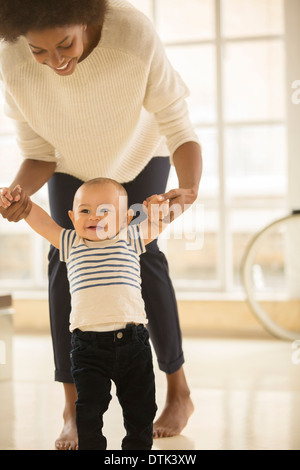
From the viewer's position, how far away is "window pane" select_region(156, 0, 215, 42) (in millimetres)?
3213

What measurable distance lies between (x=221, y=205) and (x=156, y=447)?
1872 mm

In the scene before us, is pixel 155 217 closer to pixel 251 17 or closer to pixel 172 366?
pixel 172 366

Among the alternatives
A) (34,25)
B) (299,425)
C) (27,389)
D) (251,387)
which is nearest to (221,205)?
(251,387)

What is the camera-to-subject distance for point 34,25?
119 centimetres

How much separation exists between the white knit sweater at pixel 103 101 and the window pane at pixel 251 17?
72.6 inches

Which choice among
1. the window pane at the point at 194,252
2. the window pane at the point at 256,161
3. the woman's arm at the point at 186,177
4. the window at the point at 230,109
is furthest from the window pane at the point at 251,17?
the woman's arm at the point at 186,177

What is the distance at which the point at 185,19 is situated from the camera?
3244 mm

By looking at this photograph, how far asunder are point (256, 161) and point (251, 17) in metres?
0.72

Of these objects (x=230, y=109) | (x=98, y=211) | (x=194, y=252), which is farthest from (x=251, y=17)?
(x=98, y=211)

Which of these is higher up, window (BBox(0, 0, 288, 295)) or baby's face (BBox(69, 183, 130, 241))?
window (BBox(0, 0, 288, 295))

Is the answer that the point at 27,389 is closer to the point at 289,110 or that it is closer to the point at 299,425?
the point at 299,425

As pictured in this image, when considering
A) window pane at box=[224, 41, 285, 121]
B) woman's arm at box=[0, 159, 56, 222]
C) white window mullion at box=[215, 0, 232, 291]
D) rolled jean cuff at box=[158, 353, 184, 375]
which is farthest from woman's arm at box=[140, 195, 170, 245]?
window pane at box=[224, 41, 285, 121]

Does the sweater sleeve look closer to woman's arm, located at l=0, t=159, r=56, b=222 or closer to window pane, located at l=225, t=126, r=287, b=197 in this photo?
woman's arm, located at l=0, t=159, r=56, b=222

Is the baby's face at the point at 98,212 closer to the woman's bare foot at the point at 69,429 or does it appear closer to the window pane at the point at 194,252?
the woman's bare foot at the point at 69,429
